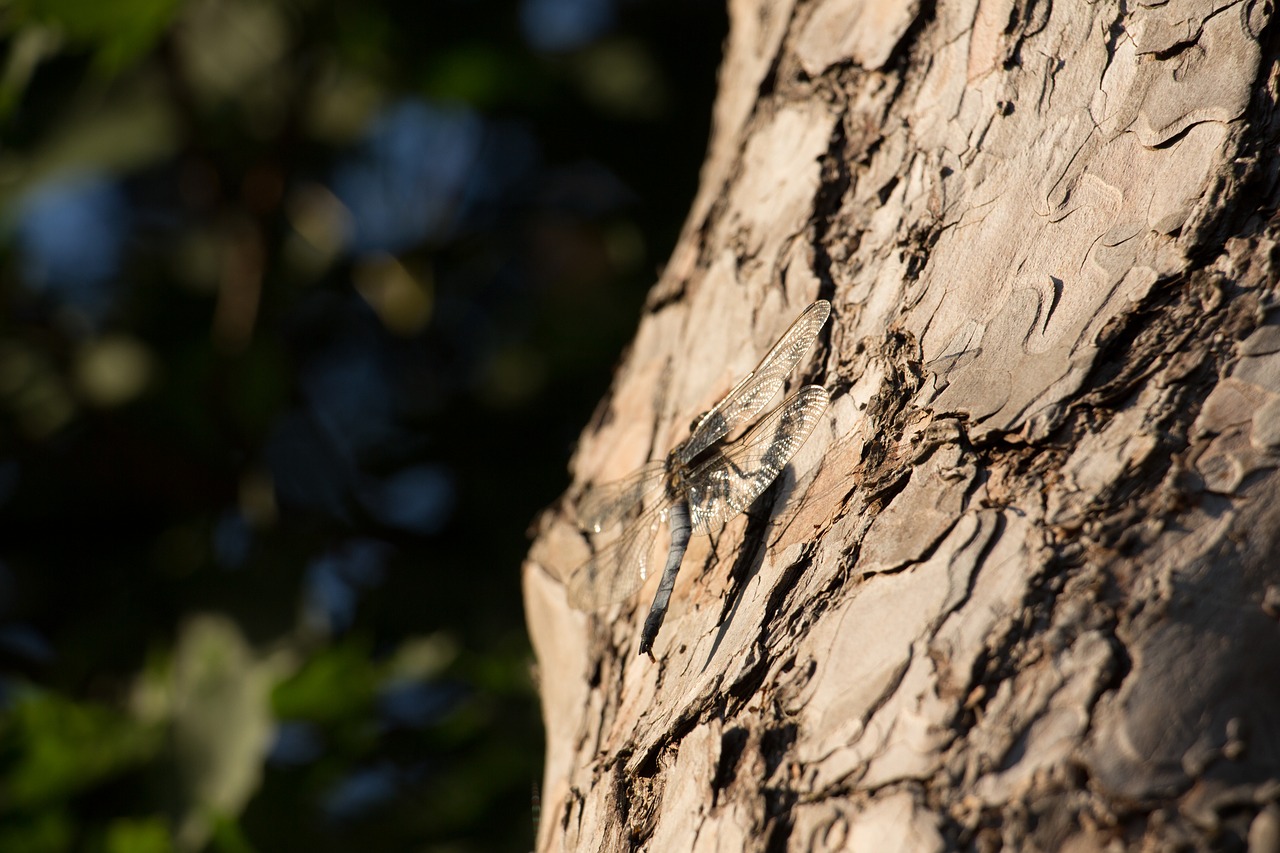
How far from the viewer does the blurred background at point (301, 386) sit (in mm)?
2248

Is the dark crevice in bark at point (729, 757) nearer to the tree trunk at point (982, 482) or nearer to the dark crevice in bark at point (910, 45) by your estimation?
the tree trunk at point (982, 482)

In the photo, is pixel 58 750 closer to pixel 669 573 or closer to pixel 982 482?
pixel 669 573

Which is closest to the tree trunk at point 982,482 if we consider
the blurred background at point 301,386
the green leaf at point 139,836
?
the blurred background at point 301,386

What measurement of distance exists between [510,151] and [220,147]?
2.88ft

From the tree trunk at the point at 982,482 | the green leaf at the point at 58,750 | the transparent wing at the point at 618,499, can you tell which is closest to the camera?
the tree trunk at the point at 982,482

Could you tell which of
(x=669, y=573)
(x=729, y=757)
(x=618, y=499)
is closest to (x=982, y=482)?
(x=729, y=757)

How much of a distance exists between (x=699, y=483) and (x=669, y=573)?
0.55 feet

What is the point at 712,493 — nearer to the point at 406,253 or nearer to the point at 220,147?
the point at 406,253

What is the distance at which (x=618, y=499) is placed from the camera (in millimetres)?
1621

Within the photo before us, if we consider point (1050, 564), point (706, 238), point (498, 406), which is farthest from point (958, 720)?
point (498, 406)

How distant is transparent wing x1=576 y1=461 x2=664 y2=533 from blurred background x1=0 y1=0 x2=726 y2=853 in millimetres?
814

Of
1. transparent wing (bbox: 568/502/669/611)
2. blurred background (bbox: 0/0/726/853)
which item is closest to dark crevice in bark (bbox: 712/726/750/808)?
transparent wing (bbox: 568/502/669/611)

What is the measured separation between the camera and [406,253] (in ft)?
10.0

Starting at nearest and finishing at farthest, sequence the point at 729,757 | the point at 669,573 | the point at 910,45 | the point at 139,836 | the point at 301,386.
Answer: the point at 729,757 → the point at 669,573 → the point at 910,45 → the point at 139,836 → the point at 301,386
